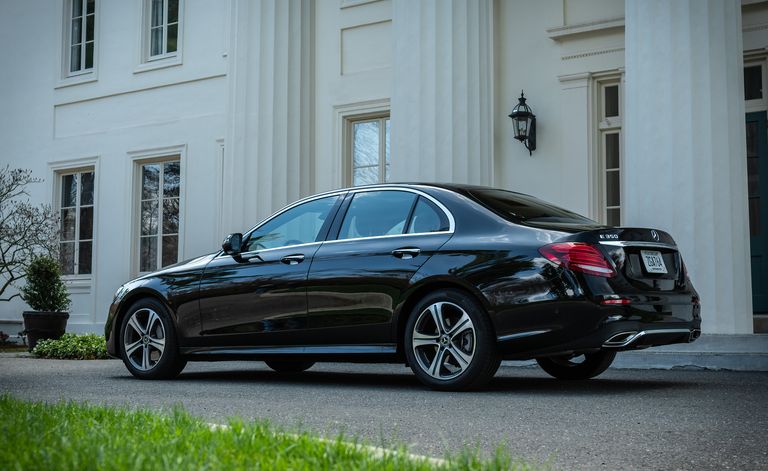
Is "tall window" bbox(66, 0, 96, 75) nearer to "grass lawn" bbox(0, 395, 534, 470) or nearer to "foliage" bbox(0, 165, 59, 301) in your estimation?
"foliage" bbox(0, 165, 59, 301)

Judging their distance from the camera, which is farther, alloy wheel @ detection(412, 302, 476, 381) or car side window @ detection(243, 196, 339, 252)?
car side window @ detection(243, 196, 339, 252)

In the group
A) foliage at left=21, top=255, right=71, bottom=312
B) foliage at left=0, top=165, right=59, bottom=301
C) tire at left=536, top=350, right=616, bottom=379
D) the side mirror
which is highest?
foliage at left=0, top=165, right=59, bottom=301

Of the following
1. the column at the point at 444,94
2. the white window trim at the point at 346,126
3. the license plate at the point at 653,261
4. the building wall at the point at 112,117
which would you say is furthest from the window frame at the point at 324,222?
the building wall at the point at 112,117

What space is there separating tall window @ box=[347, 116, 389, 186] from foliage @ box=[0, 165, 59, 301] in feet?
17.5

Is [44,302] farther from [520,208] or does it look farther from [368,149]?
[520,208]

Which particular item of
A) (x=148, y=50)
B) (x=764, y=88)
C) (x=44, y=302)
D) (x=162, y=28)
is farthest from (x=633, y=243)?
(x=148, y=50)

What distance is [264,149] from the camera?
13.9 metres

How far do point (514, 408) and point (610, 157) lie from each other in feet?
23.8

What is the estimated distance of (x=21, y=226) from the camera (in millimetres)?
16922

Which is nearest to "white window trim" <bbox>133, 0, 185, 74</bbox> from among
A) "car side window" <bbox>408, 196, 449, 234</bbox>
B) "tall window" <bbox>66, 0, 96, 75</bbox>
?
"tall window" <bbox>66, 0, 96, 75</bbox>

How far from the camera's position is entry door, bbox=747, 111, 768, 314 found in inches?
452

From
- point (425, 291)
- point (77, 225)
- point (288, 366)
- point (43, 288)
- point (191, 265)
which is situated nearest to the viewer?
point (425, 291)

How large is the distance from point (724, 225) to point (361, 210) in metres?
3.77

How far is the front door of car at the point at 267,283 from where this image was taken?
24.5ft
